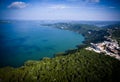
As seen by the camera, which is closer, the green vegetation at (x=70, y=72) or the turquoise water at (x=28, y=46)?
the green vegetation at (x=70, y=72)

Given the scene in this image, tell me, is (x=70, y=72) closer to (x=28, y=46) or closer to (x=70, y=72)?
(x=70, y=72)

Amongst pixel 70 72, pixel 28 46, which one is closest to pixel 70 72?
pixel 70 72

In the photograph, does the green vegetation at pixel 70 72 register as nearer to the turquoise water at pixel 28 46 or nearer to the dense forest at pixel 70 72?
the dense forest at pixel 70 72

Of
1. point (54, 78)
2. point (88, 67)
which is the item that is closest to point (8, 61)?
point (54, 78)

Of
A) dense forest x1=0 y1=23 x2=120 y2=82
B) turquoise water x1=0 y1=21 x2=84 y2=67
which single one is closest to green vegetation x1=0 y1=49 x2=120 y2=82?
dense forest x1=0 y1=23 x2=120 y2=82

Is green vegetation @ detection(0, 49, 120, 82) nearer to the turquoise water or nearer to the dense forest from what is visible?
the dense forest

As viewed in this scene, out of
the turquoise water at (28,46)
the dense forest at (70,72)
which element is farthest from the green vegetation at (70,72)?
the turquoise water at (28,46)

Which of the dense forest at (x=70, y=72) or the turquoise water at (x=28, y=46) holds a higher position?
the dense forest at (x=70, y=72)

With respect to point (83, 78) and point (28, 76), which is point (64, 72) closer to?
point (83, 78)
